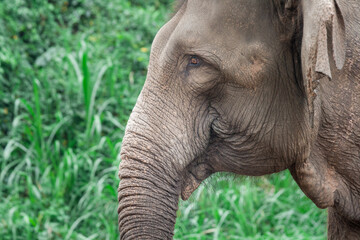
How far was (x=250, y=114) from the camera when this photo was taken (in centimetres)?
240

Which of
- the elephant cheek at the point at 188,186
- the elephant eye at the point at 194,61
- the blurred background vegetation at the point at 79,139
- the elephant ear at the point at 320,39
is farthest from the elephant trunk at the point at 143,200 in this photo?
the blurred background vegetation at the point at 79,139

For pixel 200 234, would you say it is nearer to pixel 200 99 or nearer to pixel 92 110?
pixel 92 110

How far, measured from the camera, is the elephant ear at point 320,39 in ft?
6.52

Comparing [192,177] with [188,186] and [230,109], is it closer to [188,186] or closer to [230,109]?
[188,186]

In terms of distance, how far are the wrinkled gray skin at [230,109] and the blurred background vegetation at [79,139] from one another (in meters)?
2.16

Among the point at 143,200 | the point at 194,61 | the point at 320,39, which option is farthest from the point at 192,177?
the point at 320,39

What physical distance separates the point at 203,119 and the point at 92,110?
367cm

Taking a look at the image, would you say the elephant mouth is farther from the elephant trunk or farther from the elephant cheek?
the elephant trunk

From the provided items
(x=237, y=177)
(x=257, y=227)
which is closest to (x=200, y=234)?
(x=257, y=227)

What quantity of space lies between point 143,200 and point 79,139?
3.70 meters

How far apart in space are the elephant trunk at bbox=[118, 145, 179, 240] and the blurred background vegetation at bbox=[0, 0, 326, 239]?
2243mm

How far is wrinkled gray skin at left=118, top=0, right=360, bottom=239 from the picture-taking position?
90.3 inches

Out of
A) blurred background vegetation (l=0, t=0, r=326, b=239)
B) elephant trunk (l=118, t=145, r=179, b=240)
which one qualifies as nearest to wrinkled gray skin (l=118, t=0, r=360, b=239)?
elephant trunk (l=118, t=145, r=179, b=240)

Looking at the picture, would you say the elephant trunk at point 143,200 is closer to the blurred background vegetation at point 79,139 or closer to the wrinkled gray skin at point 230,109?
the wrinkled gray skin at point 230,109
